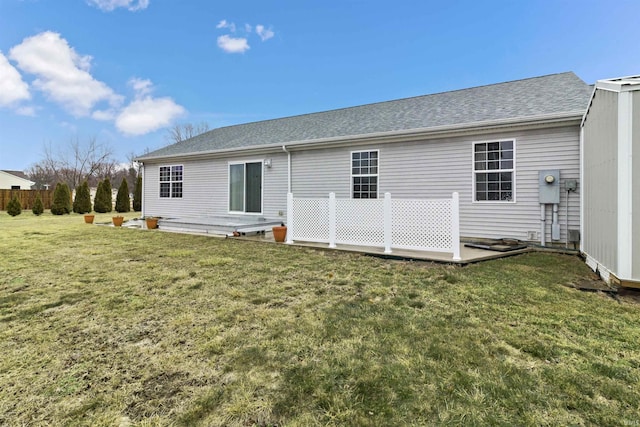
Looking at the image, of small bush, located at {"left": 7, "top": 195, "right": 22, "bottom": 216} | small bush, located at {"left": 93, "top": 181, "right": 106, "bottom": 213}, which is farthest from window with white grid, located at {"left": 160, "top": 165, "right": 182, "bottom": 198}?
small bush, located at {"left": 7, "top": 195, "right": 22, "bottom": 216}

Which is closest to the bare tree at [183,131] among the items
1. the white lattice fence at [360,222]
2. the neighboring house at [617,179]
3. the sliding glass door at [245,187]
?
the sliding glass door at [245,187]

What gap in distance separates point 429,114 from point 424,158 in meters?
1.53

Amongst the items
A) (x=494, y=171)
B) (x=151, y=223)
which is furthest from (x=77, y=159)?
(x=494, y=171)

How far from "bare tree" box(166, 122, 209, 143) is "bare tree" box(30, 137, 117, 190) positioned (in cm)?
729

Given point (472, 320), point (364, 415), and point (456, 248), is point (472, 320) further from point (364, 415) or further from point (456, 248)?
point (456, 248)

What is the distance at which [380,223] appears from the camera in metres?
6.29

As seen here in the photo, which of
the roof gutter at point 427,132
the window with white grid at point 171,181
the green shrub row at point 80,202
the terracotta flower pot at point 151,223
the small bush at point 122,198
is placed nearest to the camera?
the roof gutter at point 427,132

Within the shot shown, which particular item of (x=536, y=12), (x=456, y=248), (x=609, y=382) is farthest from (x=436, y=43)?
(x=609, y=382)

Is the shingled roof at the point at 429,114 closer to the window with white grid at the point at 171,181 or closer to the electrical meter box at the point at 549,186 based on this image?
the window with white grid at the point at 171,181

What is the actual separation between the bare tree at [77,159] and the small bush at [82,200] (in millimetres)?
17388

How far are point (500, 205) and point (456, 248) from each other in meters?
2.46

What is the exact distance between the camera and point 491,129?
695 centimetres

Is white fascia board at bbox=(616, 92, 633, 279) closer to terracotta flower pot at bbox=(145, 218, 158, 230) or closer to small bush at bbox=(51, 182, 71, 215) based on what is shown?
terracotta flower pot at bbox=(145, 218, 158, 230)

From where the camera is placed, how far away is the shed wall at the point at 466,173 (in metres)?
6.39
